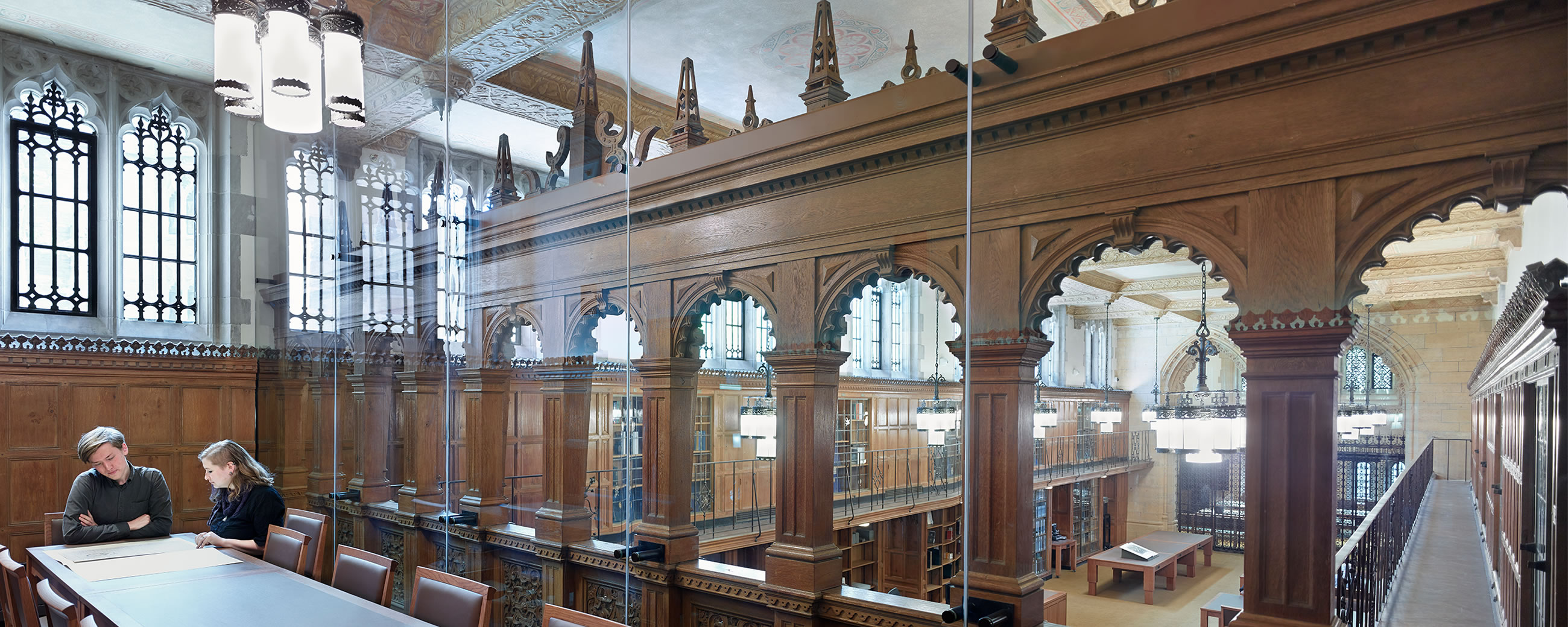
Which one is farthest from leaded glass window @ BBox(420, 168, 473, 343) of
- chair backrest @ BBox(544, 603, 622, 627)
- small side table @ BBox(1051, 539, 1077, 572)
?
small side table @ BBox(1051, 539, 1077, 572)

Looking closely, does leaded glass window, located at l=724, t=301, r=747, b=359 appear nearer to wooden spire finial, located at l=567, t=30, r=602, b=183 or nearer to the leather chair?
wooden spire finial, located at l=567, t=30, r=602, b=183

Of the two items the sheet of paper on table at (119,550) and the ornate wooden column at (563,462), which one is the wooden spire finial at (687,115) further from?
the sheet of paper on table at (119,550)

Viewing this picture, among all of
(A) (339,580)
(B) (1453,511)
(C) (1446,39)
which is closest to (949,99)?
(C) (1446,39)

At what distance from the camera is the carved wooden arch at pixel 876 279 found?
2953 millimetres

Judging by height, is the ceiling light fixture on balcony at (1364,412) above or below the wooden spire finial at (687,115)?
below

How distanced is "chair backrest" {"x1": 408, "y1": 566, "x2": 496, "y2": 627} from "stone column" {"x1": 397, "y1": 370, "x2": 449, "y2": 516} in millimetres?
1829

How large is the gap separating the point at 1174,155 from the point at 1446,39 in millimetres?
672

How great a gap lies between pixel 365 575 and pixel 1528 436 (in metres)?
3.75

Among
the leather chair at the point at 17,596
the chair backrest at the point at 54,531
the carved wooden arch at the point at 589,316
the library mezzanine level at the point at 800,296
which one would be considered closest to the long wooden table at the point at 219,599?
the library mezzanine level at the point at 800,296

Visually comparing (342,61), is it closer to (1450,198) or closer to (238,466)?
(238,466)

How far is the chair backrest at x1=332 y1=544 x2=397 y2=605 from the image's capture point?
3.12 metres

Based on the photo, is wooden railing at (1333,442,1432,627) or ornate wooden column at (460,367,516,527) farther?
ornate wooden column at (460,367,516,527)

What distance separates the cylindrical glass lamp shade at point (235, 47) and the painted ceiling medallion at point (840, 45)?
1.79 metres

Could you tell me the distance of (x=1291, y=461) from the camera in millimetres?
2287
